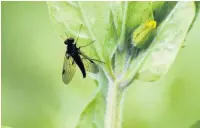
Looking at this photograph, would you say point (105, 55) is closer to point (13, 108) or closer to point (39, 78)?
point (39, 78)

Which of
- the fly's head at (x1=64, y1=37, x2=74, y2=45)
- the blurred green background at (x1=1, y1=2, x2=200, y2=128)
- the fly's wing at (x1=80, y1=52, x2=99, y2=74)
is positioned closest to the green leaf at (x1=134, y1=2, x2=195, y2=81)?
the blurred green background at (x1=1, y1=2, x2=200, y2=128)

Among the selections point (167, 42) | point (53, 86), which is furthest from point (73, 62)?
point (167, 42)

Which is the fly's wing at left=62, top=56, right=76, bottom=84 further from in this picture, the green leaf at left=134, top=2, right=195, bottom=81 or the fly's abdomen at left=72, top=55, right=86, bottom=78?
the green leaf at left=134, top=2, right=195, bottom=81

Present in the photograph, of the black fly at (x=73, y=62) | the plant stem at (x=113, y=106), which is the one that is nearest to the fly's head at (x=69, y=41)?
the black fly at (x=73, y=62)

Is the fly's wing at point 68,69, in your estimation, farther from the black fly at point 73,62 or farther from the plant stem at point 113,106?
the plant stem at point 113,106

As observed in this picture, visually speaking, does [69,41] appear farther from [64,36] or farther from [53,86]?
[53,86]

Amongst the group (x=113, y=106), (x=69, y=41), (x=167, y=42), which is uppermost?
(x=69, y=41)
